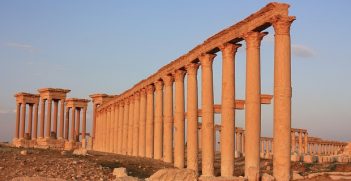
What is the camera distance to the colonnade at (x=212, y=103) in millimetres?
28062

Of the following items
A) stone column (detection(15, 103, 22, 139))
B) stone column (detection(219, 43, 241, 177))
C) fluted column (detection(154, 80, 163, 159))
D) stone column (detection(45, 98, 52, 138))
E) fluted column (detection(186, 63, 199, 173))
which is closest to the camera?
stone column (detection(219, 43, 241, 177))

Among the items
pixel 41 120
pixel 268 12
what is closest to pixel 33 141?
pixel 41 120

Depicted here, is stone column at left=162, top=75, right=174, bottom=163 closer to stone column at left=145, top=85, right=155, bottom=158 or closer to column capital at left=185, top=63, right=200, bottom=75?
stone column at left=145, top=85, right=155, bottom=158

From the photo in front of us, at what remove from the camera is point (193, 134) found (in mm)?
40156

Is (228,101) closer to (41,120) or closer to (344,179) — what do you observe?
(344,179)

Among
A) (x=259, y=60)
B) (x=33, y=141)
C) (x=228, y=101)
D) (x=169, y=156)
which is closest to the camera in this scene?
(x=259, y=60)

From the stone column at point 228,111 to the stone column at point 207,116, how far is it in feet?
8.83

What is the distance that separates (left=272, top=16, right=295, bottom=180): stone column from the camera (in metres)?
27.9

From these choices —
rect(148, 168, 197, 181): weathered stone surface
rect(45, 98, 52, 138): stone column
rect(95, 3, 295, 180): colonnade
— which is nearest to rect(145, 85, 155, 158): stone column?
rect(95, 3, 295, 180): colonnade

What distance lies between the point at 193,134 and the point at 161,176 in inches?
491

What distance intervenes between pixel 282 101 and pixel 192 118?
13290 mm

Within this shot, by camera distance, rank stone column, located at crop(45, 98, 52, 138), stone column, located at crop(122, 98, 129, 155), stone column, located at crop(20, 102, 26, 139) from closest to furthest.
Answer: stone column, located at crop(122, 98, 129, 155), stone column, located at crop(45, 98, 52, 138), stone column, located at crop(20, 102, 26, 139)

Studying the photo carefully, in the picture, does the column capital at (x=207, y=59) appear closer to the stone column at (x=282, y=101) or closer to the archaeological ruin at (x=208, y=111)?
the archaeological ruin at (x=208, y=111)

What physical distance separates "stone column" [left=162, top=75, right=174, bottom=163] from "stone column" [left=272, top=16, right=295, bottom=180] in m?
19.5
